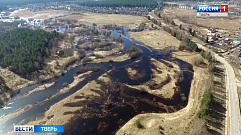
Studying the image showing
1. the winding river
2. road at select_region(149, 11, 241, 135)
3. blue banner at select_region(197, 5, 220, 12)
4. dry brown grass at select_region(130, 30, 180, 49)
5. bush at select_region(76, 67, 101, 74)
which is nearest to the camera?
road at select_region(149, 11, 241, 135)

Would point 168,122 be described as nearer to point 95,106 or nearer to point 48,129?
point 95,106

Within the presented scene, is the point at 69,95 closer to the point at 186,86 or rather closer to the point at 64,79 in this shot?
the point at 64,79

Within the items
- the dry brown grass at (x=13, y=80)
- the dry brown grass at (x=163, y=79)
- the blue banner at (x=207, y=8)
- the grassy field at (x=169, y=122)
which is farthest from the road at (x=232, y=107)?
the blue banner at (x=207, y=8)

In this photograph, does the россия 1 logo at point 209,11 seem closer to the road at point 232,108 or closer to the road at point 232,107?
the road at point 232,107

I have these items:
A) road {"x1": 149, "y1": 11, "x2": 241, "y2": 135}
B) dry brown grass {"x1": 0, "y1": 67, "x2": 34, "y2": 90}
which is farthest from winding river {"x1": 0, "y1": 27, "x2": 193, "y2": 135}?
road {"x1": 149, "y1": 11, "x2": 241, "y2": 135}

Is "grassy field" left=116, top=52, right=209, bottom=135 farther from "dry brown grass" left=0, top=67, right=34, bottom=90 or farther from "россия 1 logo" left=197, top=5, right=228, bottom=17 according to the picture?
"россия 1 logo" left=197, top=5, right=228, bottom=17
